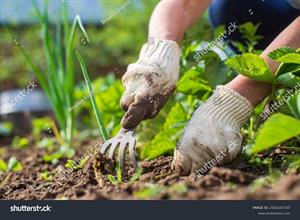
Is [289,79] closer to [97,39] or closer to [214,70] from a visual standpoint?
[214,70]

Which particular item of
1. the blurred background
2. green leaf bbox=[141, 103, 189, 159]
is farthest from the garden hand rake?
the blurred background

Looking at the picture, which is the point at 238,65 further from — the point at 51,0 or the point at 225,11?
the point at 51,0

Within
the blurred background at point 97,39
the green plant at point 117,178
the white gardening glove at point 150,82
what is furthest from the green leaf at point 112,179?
the blurred background at point 97,39

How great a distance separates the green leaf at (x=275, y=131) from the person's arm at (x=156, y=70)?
1.66 feet

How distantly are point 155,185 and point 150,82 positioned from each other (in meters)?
0.49

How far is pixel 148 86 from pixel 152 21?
40cm

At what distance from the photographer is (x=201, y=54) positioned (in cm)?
180

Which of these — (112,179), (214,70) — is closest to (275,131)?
(112,179)

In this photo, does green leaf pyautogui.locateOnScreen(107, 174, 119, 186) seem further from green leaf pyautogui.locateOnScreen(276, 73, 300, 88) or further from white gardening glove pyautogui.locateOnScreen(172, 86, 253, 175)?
green leaf pyautogui.locateOnScreen(276, 73, 300, 88)

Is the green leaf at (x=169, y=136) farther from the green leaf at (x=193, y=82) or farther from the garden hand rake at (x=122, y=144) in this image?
the garden hand rake at (x=122, y=144)

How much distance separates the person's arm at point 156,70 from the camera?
156 cm

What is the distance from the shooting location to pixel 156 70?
5.37 feet

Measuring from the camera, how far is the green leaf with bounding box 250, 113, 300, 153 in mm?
1104

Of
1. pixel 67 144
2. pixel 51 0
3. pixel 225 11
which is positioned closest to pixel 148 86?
pixel 225 11
